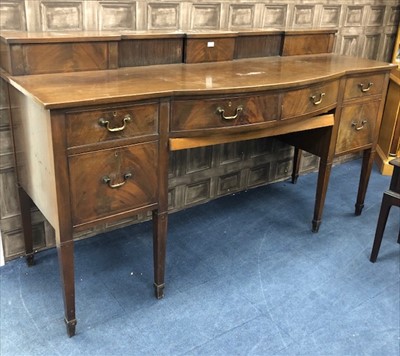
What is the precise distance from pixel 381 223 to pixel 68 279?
1.50 m

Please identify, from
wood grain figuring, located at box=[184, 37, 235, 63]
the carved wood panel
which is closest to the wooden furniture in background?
the carved wood panel

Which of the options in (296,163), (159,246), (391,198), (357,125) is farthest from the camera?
(296,163)

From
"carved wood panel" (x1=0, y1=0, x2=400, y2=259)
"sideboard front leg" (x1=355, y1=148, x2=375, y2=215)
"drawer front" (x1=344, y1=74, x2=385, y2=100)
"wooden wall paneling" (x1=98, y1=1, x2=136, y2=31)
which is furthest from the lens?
"sideboard front leg" (x1=355, y1=148, x2=375, y2=215)

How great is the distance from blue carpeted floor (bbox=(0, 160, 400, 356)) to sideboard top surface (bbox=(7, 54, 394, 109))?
0.90 meters

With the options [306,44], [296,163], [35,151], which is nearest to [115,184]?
[35,151]

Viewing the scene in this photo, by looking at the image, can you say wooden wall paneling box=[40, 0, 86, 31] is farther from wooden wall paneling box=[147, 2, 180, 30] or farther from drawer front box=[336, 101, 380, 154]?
drawer front box=[336, 101, 380, 154]

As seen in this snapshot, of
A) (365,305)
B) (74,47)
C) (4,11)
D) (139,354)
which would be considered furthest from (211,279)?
(4,11)

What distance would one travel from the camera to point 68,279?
5.60 ft

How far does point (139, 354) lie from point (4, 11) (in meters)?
1.41

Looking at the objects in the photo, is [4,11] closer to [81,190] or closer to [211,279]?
[81,190]

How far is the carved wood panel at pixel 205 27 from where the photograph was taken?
199 centimetres

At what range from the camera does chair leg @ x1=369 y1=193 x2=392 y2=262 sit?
2.23 meters

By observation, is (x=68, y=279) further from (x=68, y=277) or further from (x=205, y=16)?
(x=205, y=16)

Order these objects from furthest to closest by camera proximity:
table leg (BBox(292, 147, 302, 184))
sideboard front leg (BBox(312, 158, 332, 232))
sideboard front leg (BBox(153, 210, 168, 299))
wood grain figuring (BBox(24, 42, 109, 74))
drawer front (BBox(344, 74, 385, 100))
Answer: table leg (BBox(292, 147, 302, 184)) → sideboard front leg (BBox(312, 158, 332, 232)) → drawer front (BBox(344, 74, 385, 100)) → sideboard front leg (BBox(153, 210, 168, 299)) → wood grain figuring (BBox(24, 42, 109, 74))
